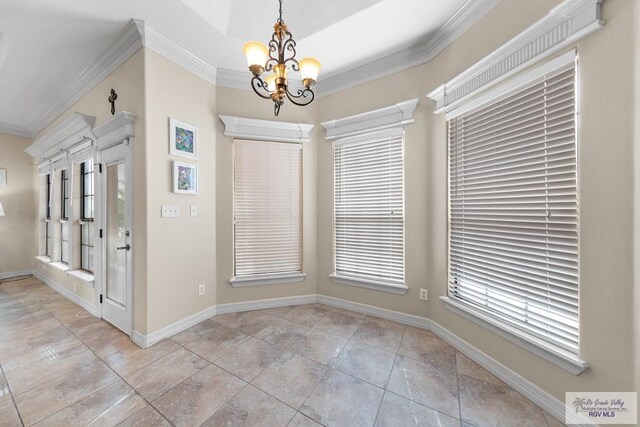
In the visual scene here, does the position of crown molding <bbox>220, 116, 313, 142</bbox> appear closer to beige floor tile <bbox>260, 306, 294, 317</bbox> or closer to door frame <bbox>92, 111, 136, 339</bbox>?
door frame <bbox>92, 111, 136, 339</bbox>

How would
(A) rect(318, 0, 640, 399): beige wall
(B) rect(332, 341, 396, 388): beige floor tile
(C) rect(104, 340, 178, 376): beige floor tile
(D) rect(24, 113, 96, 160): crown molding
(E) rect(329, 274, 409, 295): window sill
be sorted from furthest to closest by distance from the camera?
(D) rect(24, 113, 96, 160): crown molding, (E) rect(329, 274, 409, 295): window sill, (C) rect(104, 340, 178, 376): beige floor tile, (B) rect(332, 341, 396, 388): beige floor tile, (A) rect(318, 0, 640, 399): beige wall

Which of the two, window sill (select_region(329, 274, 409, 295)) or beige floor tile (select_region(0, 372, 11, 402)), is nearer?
beige floor tile (select_region(0, 372, 11, 402))

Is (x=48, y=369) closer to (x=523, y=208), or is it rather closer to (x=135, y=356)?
(x=135, y=356)

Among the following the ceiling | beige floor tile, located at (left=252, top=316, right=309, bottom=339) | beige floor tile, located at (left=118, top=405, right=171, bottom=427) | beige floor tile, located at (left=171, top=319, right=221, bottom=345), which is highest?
the ceiling

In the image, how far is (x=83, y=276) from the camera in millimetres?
3197

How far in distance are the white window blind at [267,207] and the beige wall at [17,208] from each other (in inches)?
189

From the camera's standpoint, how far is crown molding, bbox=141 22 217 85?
226 centimetres

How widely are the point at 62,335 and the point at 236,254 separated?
6.04 feet

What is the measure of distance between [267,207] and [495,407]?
9.01 feet

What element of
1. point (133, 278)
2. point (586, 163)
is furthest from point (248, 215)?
point (586, 163)

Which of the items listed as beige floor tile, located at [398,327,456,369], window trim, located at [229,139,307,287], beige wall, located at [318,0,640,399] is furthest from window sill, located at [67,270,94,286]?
beige wall, located at [318,0,640,399]

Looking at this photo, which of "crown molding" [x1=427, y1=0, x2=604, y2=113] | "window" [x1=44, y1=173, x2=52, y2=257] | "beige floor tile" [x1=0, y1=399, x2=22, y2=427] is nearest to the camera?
"crown molding" [x1=427, y1=0, x2=604, y2=113]

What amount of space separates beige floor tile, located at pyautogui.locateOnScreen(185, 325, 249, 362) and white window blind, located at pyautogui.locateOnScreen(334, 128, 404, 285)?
1372mm

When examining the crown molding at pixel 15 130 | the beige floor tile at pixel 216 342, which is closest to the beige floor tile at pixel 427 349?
the beige floor tile at pixel 216 342
